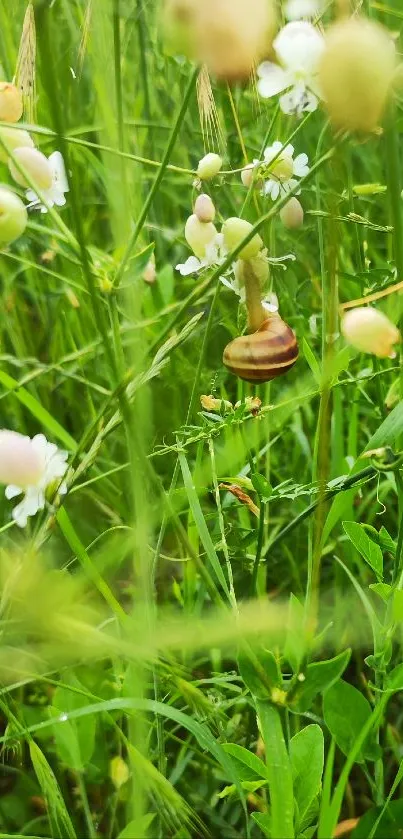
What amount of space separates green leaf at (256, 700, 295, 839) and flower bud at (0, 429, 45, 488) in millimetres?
229

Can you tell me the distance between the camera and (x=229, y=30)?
1.15 feet

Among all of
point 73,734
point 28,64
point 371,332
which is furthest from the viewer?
point 73,734

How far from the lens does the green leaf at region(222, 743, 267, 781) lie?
63 cm

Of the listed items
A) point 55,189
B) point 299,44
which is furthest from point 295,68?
point 55,189

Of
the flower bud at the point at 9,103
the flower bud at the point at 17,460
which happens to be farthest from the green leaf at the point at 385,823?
the flower bud at the point at 9,103

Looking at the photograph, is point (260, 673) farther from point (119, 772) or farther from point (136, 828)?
point (119, 772)

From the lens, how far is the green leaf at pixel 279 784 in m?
0.56

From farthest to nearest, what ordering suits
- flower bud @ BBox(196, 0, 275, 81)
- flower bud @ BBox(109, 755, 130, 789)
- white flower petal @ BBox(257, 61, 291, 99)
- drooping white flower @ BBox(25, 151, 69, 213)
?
flower bud @ BBox(109, 755, 130, 789) → drooping white flower @ BBox(25, 151, 69, 213) → white flower petal @ BBox(257, 61, 291, 99) → flower bud @ BBox(196, 0, 275, 81)

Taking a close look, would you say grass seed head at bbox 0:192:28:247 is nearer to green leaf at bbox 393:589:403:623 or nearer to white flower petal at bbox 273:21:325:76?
white flower petal at bbox 273:21:325:76

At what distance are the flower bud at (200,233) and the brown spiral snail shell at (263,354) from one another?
0.42ft

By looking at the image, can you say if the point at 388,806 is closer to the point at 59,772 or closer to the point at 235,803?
the point at 235,803

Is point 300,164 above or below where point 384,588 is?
above

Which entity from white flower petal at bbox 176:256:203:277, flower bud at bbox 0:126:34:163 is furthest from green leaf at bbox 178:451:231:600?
flower bud at bbox 0:126:34:163

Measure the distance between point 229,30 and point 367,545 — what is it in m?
0.44
